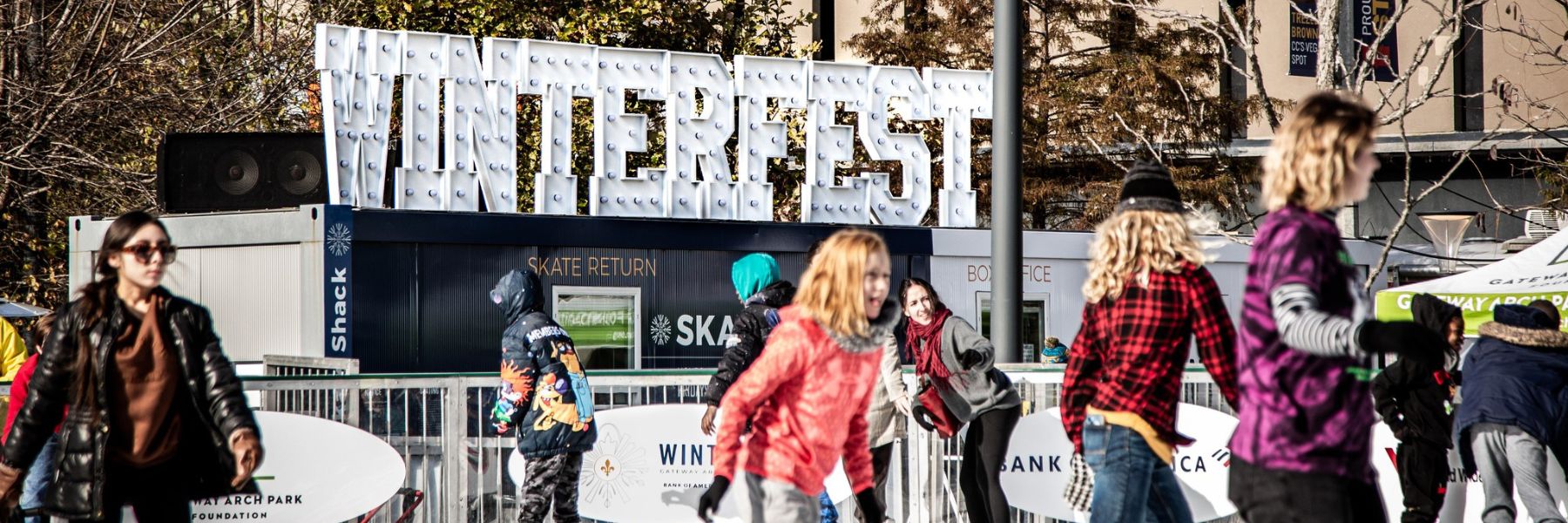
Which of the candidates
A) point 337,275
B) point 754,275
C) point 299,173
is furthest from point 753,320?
point 299,173

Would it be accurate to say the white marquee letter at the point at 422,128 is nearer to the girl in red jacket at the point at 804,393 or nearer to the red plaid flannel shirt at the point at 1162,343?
the girl in red jacket at the point at 804,393

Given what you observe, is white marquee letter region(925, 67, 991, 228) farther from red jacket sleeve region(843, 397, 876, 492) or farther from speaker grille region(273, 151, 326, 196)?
red jacket sleeve region(843, 397, 876, 492)

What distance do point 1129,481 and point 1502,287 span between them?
7.28 meters

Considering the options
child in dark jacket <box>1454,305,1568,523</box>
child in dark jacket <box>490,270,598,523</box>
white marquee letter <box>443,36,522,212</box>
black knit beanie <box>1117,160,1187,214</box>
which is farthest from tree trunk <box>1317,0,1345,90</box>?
black knit beanie <box>1117,160,1187,214</box>

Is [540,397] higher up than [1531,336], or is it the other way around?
[1531,336]

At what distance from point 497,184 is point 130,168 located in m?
6.87

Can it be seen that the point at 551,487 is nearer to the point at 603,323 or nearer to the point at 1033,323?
the point at 603,323

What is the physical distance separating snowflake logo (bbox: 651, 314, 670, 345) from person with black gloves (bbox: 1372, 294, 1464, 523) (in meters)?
7.57

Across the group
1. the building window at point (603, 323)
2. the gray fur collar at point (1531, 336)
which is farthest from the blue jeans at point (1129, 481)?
the building window at point (603, 323)

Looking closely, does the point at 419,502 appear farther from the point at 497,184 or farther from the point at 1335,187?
the point at 497,184

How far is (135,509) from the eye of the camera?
491cm

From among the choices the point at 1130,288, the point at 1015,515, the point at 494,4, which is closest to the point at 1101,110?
the point at 494,4

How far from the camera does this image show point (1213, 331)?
4781 mm

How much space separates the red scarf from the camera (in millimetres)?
7895
